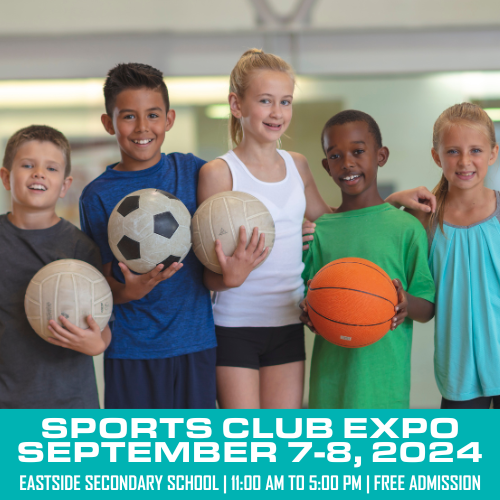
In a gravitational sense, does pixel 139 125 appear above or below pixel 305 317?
above

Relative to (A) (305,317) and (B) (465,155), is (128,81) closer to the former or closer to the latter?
(A) (305,317)

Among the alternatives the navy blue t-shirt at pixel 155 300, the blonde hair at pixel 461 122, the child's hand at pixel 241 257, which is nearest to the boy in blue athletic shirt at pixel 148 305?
the navy blue t-shirt at pixel 155 300

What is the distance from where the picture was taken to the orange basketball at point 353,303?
154cm

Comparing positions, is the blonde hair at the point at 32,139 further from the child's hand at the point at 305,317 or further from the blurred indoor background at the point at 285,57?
the blurred indoor background at the point at 285,57

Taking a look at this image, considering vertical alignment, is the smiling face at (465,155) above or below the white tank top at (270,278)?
above

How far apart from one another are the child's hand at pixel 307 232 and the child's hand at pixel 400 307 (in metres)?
0.36

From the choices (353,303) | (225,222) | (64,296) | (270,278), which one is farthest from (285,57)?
(64,296)

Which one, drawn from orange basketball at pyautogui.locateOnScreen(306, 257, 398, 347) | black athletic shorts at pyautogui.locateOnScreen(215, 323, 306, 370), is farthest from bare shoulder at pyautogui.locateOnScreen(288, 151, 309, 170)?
black athletic shorts at pyautogui.locateOnScreen(215, 323, 306, 370)

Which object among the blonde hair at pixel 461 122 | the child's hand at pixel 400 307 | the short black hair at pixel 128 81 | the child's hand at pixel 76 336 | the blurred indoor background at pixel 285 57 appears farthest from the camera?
the blurred indoor background at pixel 285 57

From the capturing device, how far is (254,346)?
175 centimetres

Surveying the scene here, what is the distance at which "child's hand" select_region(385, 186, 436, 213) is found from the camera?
5.93 ft

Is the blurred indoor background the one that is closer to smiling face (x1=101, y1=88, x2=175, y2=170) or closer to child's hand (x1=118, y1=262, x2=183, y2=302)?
smiling face (x1=101, y1=88, x2=175, y2=170)

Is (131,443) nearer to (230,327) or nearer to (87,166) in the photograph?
(230,327)

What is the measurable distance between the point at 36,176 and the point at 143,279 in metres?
0.48
